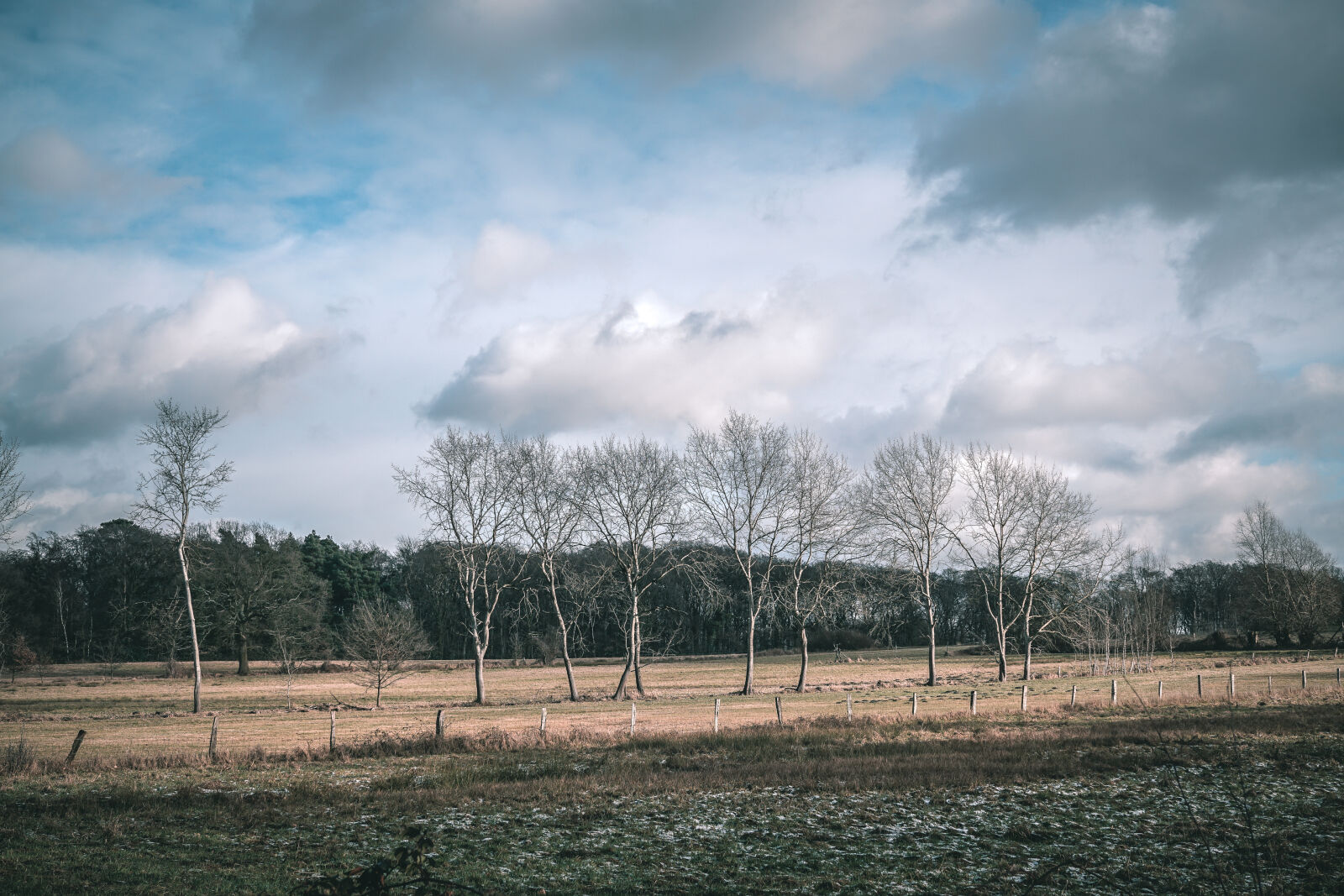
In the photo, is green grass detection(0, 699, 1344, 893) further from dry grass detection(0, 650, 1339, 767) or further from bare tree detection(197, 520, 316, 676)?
bare tree detection(197, 520, 316, 676)

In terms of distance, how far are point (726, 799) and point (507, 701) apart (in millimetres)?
31520

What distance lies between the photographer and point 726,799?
698 inches

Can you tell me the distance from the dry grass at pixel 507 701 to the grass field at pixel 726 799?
420 mm

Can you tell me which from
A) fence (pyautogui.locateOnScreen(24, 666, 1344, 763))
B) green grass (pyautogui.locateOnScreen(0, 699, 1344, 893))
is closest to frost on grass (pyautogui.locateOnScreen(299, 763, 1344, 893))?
green grass (pyautogui.locateOnScreen(0, 699, 1344, 893))

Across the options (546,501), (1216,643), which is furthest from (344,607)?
(1216,643)

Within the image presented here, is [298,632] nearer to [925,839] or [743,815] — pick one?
[743,815]

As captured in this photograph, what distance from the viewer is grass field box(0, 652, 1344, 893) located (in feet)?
38.4

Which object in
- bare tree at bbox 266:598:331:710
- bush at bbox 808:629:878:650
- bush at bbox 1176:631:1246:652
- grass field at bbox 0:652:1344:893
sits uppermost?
grass field at bbox 0:652:1344:893

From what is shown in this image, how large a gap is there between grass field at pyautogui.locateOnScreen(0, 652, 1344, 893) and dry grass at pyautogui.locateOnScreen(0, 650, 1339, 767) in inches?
16.5

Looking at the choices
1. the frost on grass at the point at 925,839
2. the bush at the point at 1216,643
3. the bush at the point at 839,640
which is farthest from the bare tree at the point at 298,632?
the bush at the point at 1216,643

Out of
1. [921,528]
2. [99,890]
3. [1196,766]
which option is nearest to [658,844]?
[99,890]

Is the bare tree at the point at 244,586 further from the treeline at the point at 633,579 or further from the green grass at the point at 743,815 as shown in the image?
the green grass at the point at 743,815

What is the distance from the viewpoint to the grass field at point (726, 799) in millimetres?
11695

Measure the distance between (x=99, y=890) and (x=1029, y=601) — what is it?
55.4m
